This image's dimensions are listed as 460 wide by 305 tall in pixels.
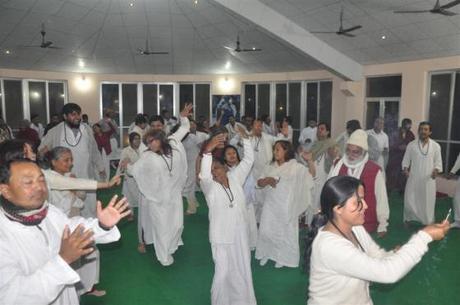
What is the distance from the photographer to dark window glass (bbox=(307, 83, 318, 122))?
1325 cm

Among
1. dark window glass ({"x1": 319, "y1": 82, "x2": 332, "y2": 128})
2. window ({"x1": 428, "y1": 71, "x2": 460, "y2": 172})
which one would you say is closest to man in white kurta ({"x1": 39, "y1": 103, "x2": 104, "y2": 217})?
window ({"x1": 428, "y1": 71, "x2": 460, "y2": 172})

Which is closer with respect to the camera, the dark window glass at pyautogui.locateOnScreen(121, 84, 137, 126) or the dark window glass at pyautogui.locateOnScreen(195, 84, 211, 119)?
the dark window glass at pyautogui.locateOnScreen(121, 84, 137, 126)

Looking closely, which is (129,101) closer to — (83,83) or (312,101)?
(83,83)

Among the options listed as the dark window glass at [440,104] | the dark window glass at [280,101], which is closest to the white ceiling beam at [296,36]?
the dark window glass at [440,104]

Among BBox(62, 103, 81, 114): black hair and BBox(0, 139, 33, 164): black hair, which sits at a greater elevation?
BBox(62, 103, 81, 114): black hair

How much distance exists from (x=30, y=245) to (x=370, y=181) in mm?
2728

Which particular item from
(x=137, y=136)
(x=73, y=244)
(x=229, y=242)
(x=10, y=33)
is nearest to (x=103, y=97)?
(x=10, y=33)

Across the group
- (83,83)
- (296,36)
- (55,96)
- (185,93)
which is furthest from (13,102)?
(296,36)

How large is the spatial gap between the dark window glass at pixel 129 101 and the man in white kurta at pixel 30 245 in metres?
13.3

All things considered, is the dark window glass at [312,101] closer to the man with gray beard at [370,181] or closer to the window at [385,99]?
the window at [385,99]

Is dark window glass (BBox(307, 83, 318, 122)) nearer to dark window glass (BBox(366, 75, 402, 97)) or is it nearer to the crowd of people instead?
dark window glass (BBox(366, 75, 402, 97))

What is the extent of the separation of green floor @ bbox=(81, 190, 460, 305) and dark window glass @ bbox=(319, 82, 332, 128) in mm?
7443

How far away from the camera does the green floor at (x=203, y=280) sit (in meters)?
4.05

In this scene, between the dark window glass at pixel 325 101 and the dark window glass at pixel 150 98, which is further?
the dark window glass at pixel 150 98
